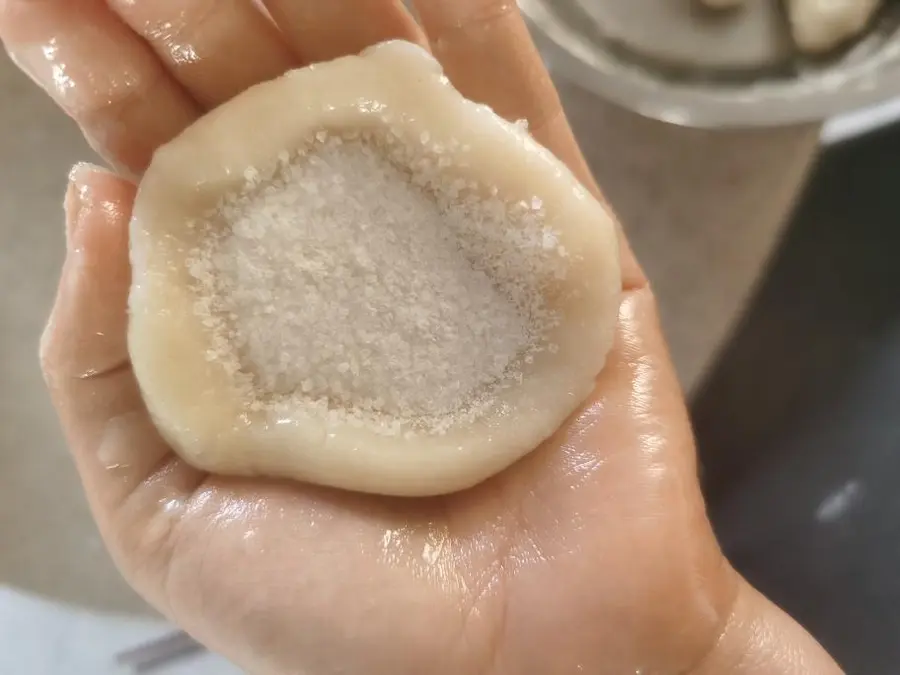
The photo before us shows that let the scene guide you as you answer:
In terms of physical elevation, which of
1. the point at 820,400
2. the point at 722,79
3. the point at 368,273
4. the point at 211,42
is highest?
the point at 211,42

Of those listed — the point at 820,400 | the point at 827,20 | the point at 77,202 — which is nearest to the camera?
the point at 77,202

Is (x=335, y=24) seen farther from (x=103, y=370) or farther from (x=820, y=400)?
(x=820, y=400)

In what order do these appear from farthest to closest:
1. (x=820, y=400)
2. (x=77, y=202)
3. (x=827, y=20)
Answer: (x=820, y=400) → (x=827, y=20) → (x=77, y=202)

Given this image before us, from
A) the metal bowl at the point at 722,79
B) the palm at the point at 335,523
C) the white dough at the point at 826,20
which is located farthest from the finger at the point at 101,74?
the white dough at the point at 826,20

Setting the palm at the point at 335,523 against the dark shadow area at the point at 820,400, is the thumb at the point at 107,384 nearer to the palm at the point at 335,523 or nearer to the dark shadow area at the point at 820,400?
the palm at the point at 335,523

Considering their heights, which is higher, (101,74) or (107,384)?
(101,74)

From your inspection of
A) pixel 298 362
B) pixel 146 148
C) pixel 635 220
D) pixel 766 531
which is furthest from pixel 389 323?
pixel 766 531

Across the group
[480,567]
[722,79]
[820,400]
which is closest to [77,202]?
[480,567]
